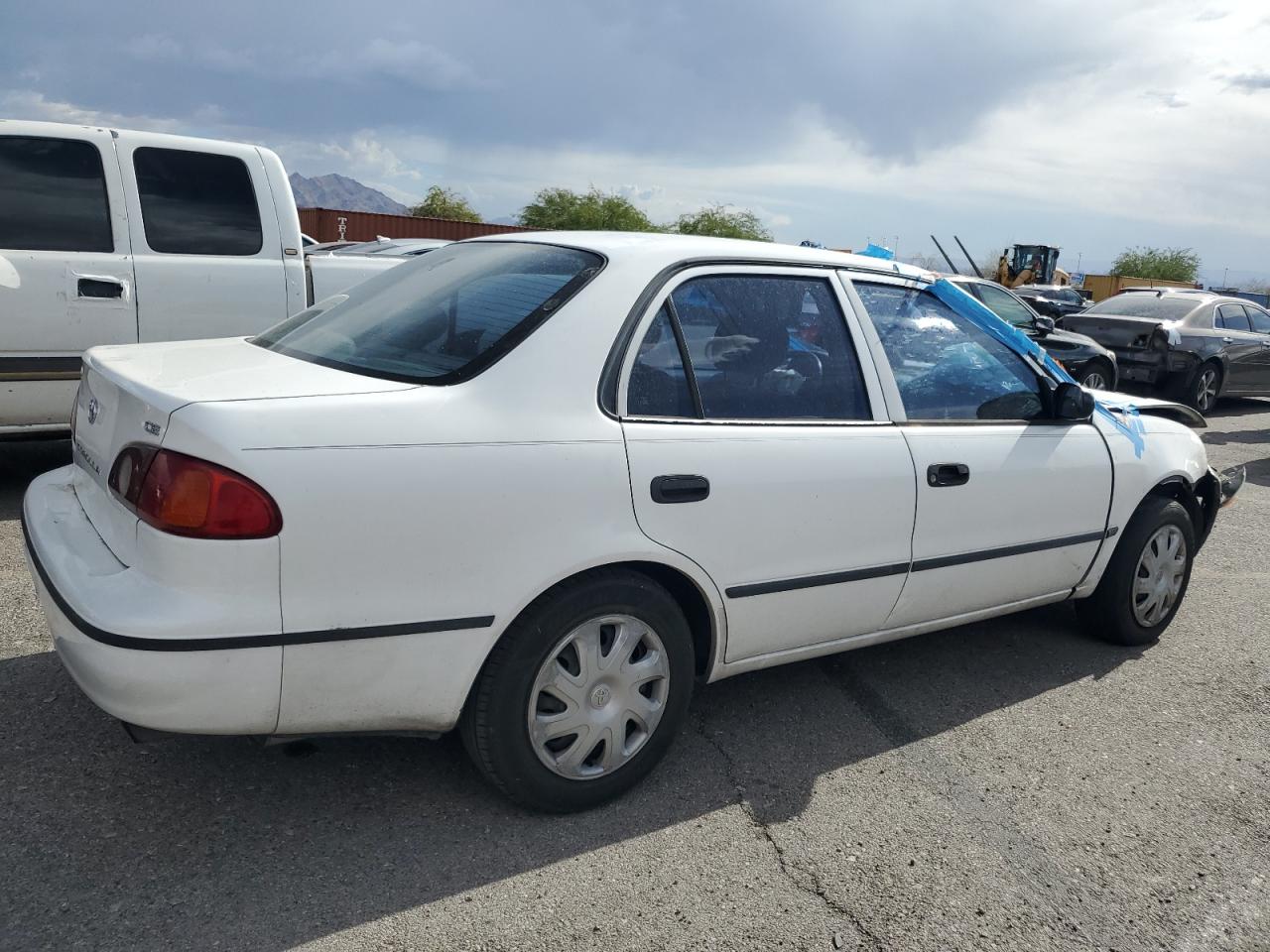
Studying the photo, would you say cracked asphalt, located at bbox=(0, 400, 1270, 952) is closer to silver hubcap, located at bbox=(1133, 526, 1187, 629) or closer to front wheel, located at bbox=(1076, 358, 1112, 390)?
silver hubcap, located at bbox=(1133, 526, 1187, 629)

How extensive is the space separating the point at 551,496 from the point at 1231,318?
1408cm

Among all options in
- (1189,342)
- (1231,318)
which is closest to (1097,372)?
(1189,342)

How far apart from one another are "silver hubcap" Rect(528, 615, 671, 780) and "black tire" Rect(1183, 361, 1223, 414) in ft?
39.9

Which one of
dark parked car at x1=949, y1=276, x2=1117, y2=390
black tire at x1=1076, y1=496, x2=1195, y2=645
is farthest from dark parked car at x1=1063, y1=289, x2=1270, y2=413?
black tire at x1=1076, y1=496, x2=1195, y2=645

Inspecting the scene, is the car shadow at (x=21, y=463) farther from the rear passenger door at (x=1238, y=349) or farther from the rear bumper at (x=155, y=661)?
the rear passenger door at (x=1238, y=349)

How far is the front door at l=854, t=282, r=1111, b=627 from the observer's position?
11.5ft

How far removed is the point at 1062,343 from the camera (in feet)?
40.8

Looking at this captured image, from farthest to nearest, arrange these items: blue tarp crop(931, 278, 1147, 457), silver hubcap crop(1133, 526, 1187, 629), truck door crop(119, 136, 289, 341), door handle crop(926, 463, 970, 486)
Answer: truck door crop(119, 136, 289, 341) < silver hubcap crop(1133, 526, 1187, 629) < blue tarp crop(931, 278, 1147, 457) < door handle crop(926, 463, 970, 486)

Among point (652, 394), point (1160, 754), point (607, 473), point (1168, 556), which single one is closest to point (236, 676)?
point (607, 473)

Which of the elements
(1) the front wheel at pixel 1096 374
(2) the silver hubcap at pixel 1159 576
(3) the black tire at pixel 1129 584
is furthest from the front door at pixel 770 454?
(1) the front wheel at pixel 1096 374

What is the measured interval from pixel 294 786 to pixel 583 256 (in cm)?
172

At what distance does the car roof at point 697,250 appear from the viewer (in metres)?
3.10

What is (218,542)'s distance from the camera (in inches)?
90.4

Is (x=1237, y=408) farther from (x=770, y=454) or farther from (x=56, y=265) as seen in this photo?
(x=56, y=265)
